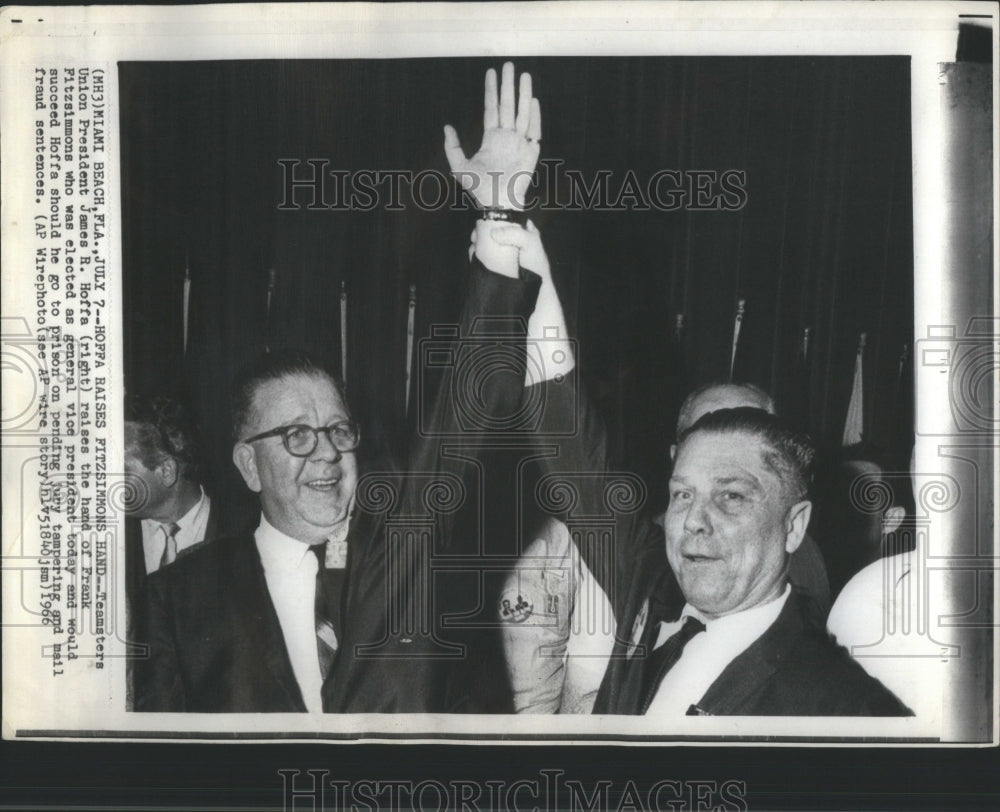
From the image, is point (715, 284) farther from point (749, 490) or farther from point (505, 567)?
point (505, 567)

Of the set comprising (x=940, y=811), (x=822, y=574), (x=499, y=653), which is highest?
(x=822, y=574)

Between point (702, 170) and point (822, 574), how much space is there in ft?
2.92

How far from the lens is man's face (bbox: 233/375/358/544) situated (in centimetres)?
201

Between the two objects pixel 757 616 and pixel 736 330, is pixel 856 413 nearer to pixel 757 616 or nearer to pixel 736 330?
pixel 736 330

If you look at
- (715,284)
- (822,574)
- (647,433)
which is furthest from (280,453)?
(822,574)

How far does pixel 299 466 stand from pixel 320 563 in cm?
21

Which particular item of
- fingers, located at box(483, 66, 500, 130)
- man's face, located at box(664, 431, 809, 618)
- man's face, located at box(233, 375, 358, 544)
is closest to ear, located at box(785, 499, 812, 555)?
man's face, located at box(664, 431, 809, 618)

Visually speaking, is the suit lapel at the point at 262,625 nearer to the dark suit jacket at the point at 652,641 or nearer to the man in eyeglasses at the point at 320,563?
the man in eyeglasses at the point at 320,563

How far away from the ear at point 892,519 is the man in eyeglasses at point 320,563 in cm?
82

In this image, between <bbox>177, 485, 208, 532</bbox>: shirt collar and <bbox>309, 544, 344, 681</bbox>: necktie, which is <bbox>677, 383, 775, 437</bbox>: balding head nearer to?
<bbox>309, 544, 344, 681</bbox>: necktie

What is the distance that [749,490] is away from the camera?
1.98 m

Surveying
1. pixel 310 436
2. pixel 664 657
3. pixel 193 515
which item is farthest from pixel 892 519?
pixel 193 515

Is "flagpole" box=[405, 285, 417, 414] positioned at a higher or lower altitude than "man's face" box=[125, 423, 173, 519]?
higher

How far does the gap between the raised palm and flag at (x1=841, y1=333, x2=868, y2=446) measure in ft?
2.61
